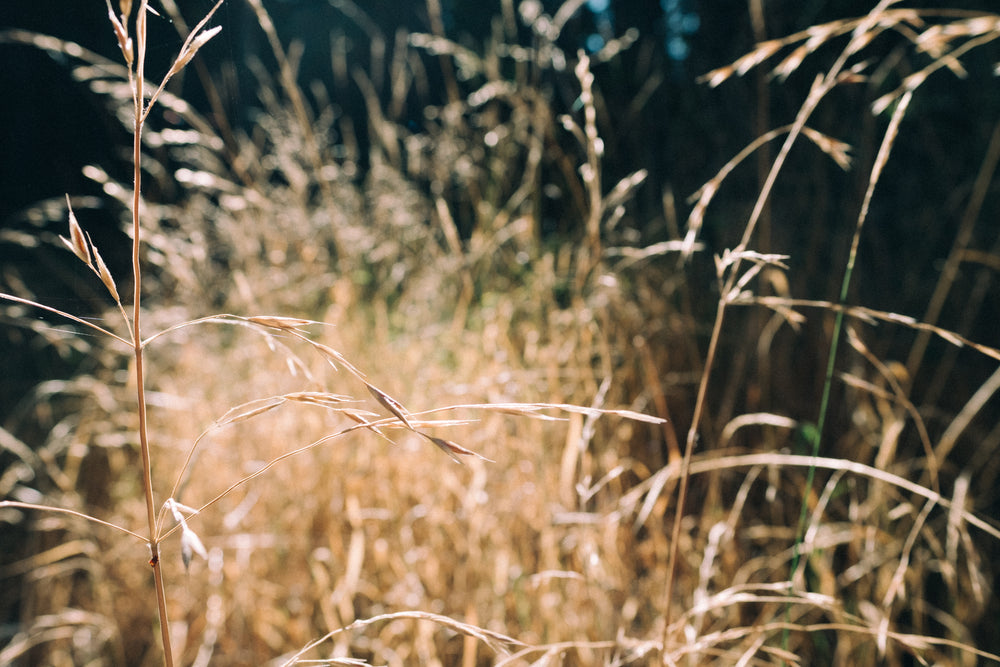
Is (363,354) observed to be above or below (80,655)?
above

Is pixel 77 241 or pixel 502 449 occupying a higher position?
pixel 77 241

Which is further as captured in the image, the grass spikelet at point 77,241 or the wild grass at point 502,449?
the wild grass at point 502,449

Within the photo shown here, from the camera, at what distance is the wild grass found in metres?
0.84

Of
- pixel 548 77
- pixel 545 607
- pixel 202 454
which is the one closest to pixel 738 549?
pixel 545 607

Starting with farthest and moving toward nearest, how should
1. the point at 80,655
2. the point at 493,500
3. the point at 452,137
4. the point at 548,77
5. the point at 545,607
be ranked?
the point at 548,77 < the point at 452,137 < the point at 80,655 < the point at 493,500 < the point at 545,607

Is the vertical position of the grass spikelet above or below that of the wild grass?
above

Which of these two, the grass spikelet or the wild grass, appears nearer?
the grass spikelet

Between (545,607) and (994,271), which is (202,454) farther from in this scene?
(994,271)

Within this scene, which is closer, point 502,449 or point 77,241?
point 77,241

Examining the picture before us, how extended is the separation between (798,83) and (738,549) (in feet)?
5.53

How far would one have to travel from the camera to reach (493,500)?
1.02 meters

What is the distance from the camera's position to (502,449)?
1.04 meters

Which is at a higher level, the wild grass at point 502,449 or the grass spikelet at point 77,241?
the grass spikelet at point 77,241

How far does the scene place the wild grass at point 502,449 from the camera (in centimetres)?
84
